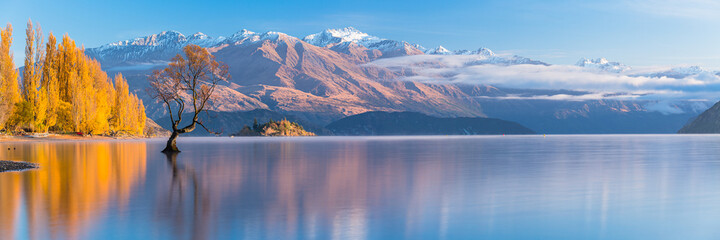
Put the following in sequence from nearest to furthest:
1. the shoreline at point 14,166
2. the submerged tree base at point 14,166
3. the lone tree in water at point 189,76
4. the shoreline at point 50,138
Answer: the shoreline at point 14,166 → the submerged tree base at point 14,166 → the lone tree in water at point 189,76 → the shoreline at point 50,138

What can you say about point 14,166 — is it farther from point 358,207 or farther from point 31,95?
point 31,95

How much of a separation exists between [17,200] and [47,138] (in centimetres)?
10952

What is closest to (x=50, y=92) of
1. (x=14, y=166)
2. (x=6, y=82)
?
(x=6, y=82)

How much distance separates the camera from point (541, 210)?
20312 millimetres

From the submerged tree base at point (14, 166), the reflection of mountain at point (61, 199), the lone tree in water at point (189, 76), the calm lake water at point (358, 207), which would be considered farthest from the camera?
the lone tree in water at point (189, 76)

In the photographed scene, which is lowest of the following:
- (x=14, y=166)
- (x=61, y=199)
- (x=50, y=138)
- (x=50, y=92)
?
(x=50, y=138)

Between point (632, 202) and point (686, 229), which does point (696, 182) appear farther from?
point (686, 229)

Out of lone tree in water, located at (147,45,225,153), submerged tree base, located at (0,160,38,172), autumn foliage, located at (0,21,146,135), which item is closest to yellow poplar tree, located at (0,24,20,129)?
autumn foliage, located at (0,21,146,135)

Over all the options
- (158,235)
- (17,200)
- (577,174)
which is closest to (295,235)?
(158,235)

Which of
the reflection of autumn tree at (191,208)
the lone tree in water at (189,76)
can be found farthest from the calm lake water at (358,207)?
the lone tree in water at (189,76)

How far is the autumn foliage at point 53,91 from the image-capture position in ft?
340

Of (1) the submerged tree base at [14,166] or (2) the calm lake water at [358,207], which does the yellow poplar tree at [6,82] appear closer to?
(1) the submerged tree base at [14,166]

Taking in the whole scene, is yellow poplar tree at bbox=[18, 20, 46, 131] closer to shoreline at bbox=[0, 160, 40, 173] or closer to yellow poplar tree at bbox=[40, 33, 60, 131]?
yellow poplar tree at bbox=[40, 33, 60, 131]

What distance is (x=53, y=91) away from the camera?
4638 inches
